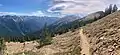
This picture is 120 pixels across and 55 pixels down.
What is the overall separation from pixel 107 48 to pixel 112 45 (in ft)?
4.22

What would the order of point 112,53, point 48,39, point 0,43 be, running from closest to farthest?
point 112,53 < point 0,43 < point 48,39

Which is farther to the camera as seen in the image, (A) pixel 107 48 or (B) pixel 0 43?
(B) pixel 0 43

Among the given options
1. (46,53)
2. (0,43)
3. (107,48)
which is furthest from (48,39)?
(107,48)

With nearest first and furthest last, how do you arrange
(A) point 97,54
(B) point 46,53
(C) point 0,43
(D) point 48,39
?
(A) point 97,54 < (B) point 46,53 < (C) point 0,43 < (D) point 48,39

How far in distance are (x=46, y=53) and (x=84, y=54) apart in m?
19.2

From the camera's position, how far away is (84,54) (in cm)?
5594

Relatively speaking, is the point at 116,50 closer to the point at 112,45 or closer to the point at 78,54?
the point at 112,45

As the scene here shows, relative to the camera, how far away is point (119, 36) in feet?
179

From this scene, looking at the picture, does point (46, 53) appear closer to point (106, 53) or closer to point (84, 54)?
point (84, 54)

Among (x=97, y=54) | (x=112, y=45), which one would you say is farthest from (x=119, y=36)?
(x=97, y=54)

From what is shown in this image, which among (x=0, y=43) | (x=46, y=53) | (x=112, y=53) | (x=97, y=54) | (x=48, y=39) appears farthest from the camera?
(x=48, y=39)

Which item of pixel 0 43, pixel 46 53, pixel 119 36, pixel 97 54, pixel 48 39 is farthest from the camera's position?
pixel 48 39

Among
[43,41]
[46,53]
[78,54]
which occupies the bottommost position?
[43,41]

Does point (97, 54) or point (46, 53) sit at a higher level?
point (97, 54)
